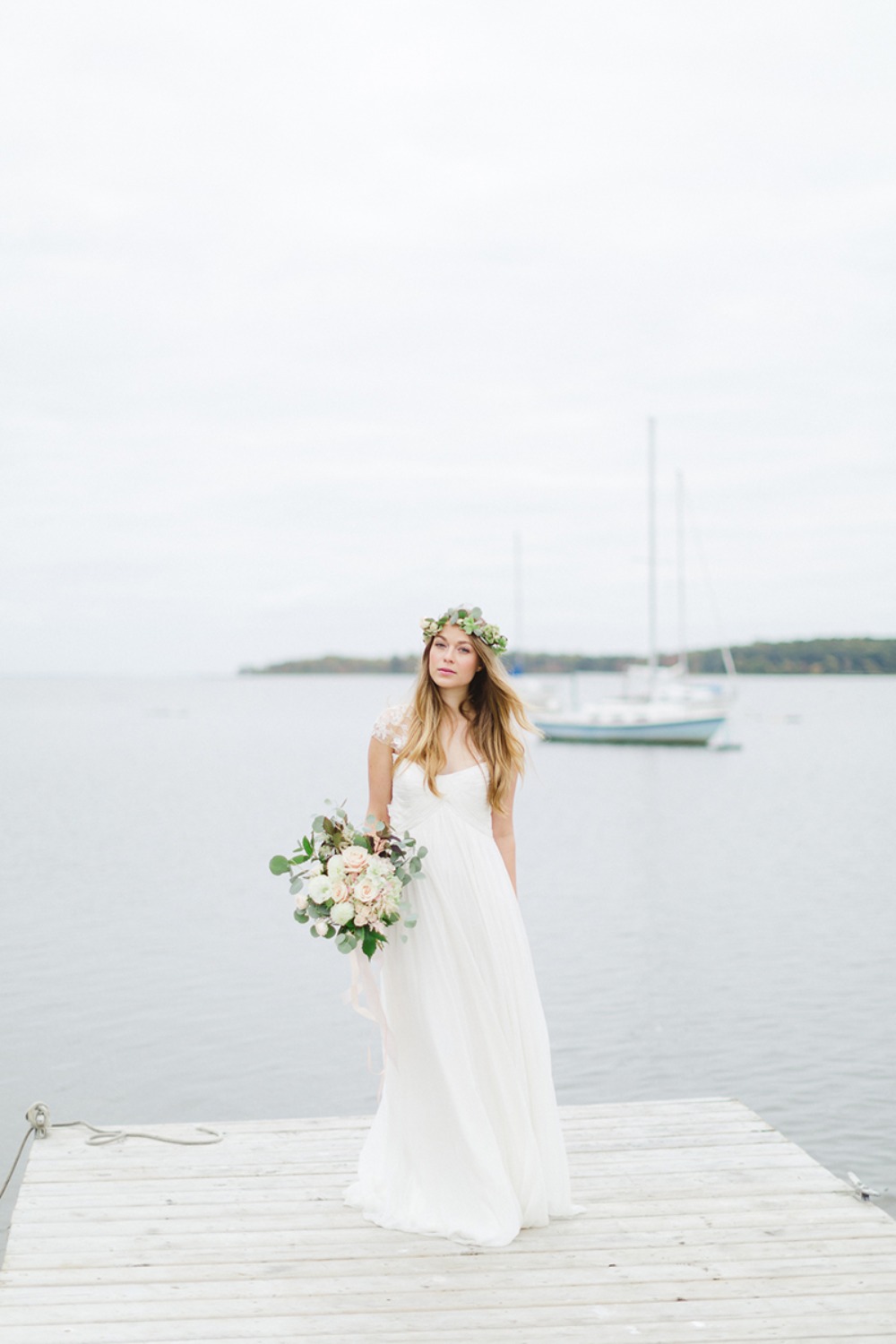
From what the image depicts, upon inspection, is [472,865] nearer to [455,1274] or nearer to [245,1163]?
[455,1274]

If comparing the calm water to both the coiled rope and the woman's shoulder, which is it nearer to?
the woman's shoulder

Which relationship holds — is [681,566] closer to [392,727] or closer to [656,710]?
[656,710]

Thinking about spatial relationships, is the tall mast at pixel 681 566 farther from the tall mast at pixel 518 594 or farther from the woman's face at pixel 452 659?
the woman's face at pixel 452 659

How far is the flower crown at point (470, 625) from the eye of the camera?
14.5 feet

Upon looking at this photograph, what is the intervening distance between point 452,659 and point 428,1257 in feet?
6.26

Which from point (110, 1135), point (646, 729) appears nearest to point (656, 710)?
point (646, 729)

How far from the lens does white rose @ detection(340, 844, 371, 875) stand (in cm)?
405

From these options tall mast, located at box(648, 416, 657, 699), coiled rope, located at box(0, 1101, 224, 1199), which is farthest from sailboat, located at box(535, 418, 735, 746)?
coiled rope, located at box(0, 1101, 224, 1199)

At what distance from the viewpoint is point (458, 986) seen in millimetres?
4340

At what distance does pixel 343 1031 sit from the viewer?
35.9 ft

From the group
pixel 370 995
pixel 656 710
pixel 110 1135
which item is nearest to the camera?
pixel 370 995

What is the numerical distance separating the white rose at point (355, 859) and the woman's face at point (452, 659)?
2.15 feet

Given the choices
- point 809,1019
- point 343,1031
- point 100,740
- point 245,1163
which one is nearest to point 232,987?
point 343,1031

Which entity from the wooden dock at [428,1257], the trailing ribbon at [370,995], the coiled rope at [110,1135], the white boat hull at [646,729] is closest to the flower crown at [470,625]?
the trailing ribbon at [370,995]
